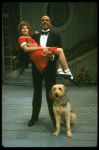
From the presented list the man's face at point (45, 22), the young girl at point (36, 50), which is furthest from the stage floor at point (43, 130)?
the man's face at point (45, 22)

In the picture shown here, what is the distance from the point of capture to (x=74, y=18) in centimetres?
916

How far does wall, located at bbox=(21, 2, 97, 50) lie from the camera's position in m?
8.90

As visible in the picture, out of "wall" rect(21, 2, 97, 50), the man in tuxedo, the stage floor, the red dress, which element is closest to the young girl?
the red dress

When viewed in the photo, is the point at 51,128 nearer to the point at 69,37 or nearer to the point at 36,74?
the point at 36,74

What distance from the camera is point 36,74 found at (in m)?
2.49

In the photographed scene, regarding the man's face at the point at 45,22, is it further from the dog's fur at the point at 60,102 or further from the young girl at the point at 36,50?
the dog's fur at the point at 60,102

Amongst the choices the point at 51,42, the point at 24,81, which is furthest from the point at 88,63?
the point at 51,42

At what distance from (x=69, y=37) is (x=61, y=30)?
63cm

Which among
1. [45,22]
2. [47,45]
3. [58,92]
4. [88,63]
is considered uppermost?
[45,22]

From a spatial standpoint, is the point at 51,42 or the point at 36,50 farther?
the point at 51,42

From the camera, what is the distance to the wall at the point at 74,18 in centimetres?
890

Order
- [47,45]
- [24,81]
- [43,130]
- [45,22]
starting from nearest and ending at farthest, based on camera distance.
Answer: [45,22] → [47,45] → [43,130] → [24,81]

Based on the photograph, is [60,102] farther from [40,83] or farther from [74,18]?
[74,18]

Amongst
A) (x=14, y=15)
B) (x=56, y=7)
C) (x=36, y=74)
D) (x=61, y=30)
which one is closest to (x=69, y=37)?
(x=61, y=30)
